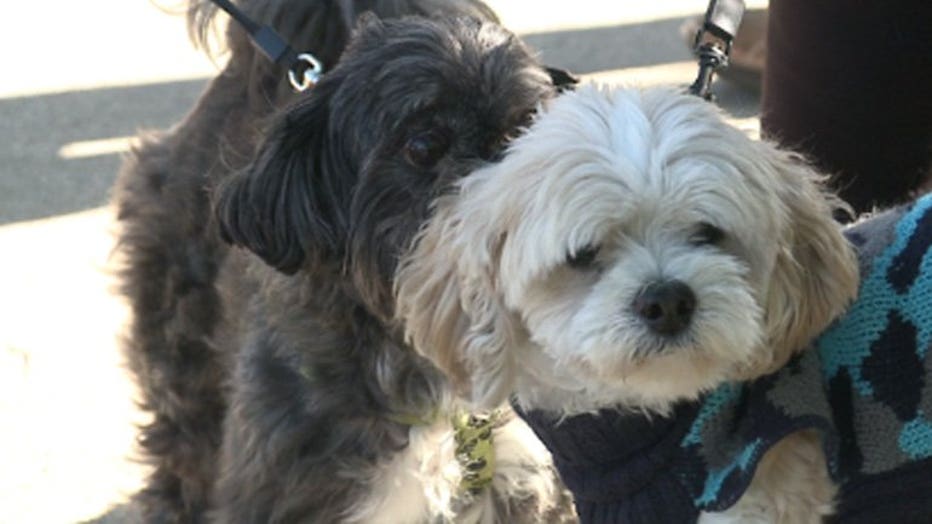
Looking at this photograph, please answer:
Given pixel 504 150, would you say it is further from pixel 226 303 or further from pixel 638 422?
pixel 226 303

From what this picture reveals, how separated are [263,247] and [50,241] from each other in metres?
2.05

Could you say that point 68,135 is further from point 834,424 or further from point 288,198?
point 834,424

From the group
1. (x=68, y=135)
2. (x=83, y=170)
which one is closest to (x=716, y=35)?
(x=83, y=170)

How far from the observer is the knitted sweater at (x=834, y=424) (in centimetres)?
188

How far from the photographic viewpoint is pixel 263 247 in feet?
7.16

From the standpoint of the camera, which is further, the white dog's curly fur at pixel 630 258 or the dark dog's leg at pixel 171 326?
the dark dog's leg at pixel 171 326

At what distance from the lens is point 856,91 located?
264 centimetres

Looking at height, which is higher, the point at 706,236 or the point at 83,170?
the point at 706,236

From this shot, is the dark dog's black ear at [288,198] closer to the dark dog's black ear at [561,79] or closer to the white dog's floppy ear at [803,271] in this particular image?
the dark dog's black ear at [561,79]

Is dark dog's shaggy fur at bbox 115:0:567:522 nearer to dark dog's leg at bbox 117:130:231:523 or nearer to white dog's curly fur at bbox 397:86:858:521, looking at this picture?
dark dog's leg at bbox 117:130:231:523

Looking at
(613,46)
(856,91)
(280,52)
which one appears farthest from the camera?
(613,46)

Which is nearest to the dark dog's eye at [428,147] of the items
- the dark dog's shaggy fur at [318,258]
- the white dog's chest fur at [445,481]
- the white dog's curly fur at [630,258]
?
the dark dog's shaggy fur at [318,258]

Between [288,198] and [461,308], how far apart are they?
44cm

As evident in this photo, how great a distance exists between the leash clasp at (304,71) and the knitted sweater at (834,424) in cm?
77
